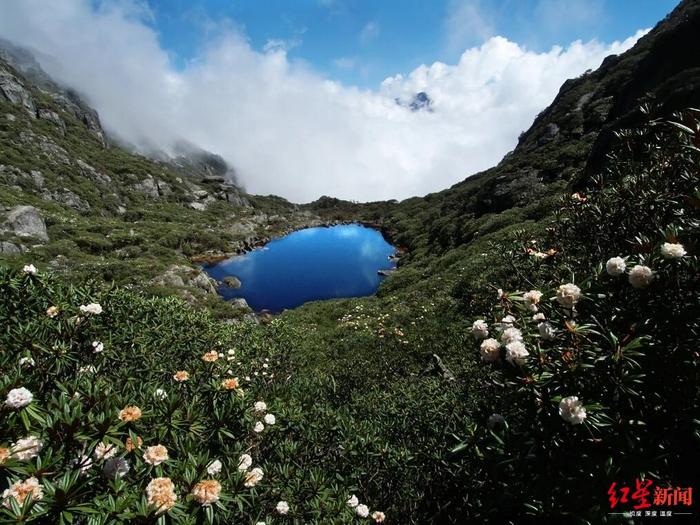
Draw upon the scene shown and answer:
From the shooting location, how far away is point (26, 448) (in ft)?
6.81

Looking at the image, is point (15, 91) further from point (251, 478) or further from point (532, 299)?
point (532, 299)

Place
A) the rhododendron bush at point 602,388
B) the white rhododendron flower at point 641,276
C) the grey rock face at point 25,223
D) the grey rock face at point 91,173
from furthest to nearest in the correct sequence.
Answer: the grey rock face at point 91,173, the grey rock face at point 25,223, the white rhododendron flower at point 641,276, the rhododendron bush at point 602,388

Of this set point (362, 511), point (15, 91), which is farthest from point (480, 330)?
point (15, 91)

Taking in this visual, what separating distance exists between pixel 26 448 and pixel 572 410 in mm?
3368

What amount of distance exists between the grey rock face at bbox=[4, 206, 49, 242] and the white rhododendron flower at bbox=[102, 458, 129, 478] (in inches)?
1782

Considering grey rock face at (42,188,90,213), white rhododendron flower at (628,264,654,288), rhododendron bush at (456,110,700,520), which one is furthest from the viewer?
grey rock face at (42,188,90,213)

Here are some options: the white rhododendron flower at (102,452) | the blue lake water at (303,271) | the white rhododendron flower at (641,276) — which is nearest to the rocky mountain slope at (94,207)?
the blue lake water at (303,271)

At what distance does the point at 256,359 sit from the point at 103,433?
5.66 meters

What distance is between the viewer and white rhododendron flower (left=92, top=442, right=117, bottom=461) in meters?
2.37

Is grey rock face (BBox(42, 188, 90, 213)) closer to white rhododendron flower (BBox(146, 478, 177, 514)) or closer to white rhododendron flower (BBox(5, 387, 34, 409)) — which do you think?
white rhododendron flower (BBox(5, 387, 34, 409))

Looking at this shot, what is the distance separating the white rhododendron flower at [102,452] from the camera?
2365 millimetres

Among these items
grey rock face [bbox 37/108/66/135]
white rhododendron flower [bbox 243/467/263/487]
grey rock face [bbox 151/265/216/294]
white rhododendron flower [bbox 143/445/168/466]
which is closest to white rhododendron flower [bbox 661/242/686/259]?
white rhododendron flower [bbox 243/467/263/487]

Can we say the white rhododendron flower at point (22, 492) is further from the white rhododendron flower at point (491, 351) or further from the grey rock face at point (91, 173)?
the grey rock face at point (91, 173)

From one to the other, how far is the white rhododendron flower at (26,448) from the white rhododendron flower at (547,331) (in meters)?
3.52
